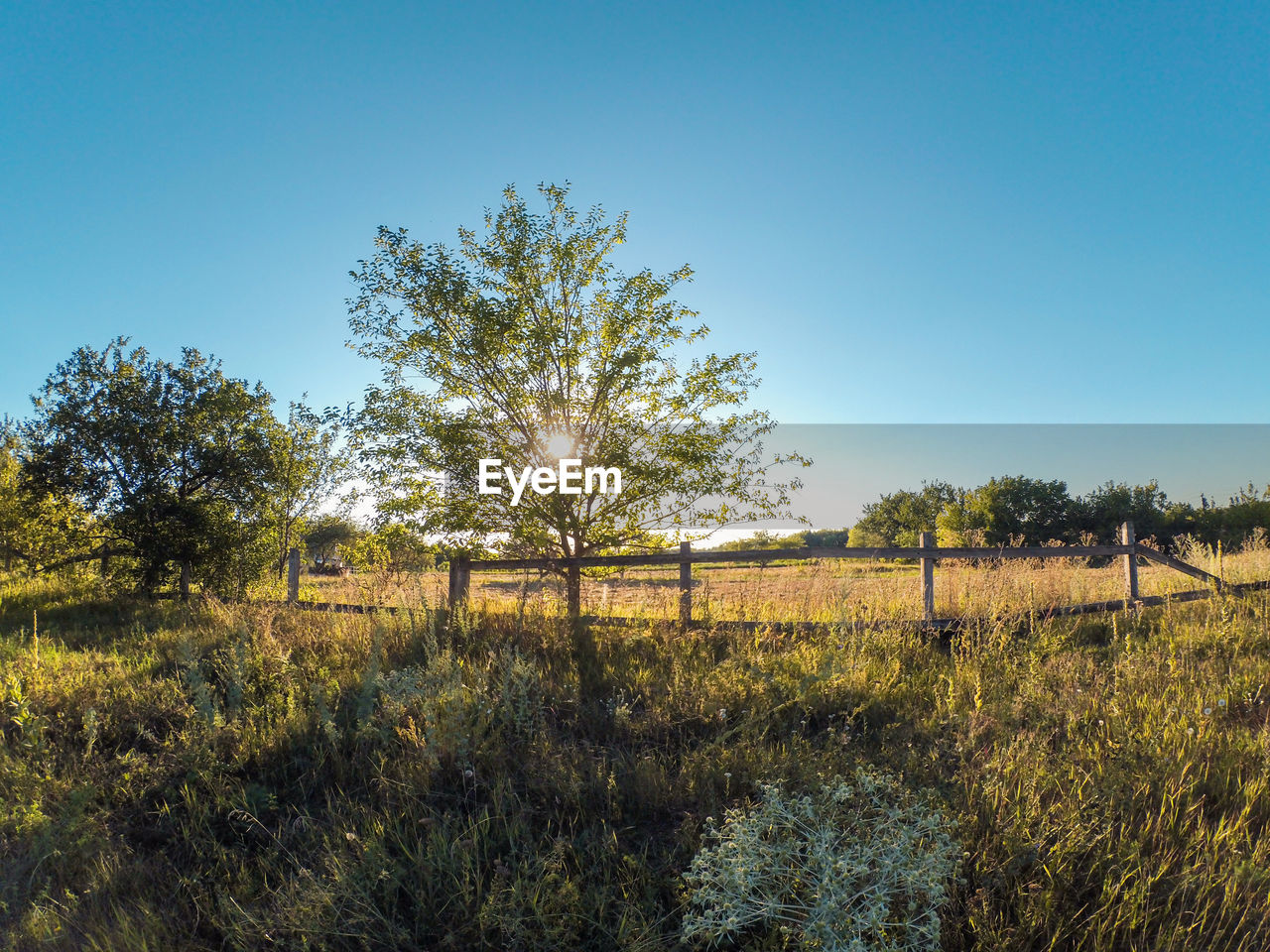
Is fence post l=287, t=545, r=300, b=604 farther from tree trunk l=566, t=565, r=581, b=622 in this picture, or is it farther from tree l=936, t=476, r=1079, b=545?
tree l=936, t=476, r=1079, b=545

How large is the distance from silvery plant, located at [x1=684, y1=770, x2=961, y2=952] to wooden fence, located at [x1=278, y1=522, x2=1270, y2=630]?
484cm

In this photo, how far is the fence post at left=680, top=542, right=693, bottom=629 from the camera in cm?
891

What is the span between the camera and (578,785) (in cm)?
407

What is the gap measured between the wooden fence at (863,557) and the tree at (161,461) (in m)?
5.48

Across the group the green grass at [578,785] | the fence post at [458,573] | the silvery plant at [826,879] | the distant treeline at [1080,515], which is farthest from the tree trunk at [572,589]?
the distant treeline at [1080,515]

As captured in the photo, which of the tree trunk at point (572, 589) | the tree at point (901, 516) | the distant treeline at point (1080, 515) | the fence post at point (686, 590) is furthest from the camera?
A: the tree at point (901, 516)

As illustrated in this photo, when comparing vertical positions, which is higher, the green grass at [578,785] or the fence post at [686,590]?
the fence post at [686,590]

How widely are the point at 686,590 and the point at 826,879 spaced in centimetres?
644

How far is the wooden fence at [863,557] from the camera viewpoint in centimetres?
920

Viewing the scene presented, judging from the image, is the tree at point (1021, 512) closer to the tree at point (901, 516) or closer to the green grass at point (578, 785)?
the tree at point (901, 516)

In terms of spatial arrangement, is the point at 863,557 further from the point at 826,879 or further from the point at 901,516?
the point at 901,516

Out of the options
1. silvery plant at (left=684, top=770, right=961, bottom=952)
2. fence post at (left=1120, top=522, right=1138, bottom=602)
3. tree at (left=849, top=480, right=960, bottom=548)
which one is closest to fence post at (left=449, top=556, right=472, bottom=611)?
silvery plant at (left=684, top=770, right=961, bottom=952)

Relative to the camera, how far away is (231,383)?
Answer: 1661 cm

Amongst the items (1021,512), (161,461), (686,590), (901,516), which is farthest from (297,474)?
(901,516)
